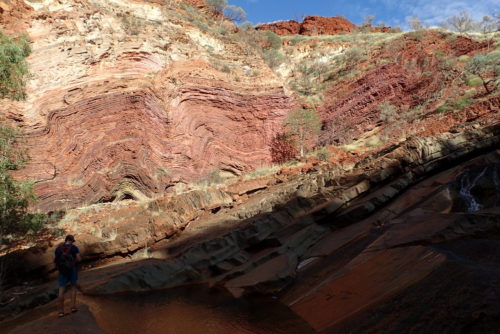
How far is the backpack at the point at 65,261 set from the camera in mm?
6203

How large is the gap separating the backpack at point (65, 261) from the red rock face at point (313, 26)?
60370 mm

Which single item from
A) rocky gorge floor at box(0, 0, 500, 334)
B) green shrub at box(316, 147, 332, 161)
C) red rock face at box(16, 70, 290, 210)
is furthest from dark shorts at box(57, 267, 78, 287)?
green shrub at box(316, 147, 332, 161)

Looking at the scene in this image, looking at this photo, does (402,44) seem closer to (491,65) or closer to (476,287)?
(491,65)

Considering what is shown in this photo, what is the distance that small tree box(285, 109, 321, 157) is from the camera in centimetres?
2520

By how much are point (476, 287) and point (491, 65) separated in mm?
24293

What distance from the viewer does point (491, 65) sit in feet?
68.2

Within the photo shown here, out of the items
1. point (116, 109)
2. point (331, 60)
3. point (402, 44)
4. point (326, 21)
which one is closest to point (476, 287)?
point (116, 109)

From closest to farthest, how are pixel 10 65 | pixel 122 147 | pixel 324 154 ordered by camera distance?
pixel 10 65, pixel 122 147, pixel 324 154

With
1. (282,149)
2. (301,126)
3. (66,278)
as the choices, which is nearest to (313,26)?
(301,126)

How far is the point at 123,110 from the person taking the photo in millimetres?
17969

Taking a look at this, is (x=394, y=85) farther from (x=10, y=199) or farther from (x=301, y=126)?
(x=10, y=199)

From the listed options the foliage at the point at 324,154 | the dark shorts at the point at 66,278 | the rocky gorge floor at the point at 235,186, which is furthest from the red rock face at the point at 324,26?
the dark shorts at the point at 66,278

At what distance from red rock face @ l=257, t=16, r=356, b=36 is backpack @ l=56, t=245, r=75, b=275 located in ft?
198

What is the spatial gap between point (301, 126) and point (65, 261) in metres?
21.4
